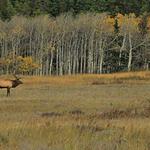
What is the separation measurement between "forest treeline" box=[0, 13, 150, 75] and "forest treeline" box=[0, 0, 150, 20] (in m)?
20.7

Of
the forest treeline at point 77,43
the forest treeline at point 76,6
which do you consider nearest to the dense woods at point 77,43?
the forest treeline at point 77,43

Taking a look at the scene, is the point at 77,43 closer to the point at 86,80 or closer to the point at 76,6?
the point at 76,6

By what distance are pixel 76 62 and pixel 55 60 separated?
886 cm

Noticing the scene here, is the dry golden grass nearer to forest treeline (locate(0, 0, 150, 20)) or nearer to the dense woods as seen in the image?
the dense woods

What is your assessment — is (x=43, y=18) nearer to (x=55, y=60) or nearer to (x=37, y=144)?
(x=55, y=60)

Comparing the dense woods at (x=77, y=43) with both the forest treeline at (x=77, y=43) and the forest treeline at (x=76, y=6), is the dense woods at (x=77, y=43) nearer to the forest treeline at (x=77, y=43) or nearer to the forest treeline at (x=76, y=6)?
the forest treeline at (x=77, y=43)

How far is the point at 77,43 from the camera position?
11762cm

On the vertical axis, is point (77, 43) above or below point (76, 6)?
below

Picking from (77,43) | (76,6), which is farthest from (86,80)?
(76,6)

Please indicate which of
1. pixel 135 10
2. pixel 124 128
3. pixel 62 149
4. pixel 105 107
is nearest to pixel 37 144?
pixel 62 149

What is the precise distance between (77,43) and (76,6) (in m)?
27.6

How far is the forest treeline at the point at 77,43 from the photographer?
114 meters

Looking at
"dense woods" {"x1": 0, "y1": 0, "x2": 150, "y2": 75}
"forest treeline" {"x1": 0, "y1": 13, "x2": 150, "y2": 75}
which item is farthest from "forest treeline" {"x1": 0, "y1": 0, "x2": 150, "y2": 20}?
"forest treeline" {"x1": 0, "y1": 13, "x2": 150, "y2": 75}

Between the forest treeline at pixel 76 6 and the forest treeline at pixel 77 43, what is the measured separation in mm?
20661
